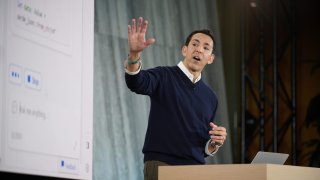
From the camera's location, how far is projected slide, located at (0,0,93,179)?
171 centimetres

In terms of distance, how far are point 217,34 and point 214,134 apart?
301cm

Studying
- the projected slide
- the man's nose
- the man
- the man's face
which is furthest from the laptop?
the man's nose

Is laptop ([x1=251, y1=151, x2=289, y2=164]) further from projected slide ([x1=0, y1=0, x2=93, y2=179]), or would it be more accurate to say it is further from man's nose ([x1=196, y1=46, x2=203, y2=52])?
man's nose ([x1=196, y1=46, x2=203, y2=52])

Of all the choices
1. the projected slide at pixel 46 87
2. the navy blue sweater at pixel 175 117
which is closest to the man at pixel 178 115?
the navy blue sweater at pixel 175 117

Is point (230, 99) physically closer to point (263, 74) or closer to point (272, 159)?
point (263, 74)

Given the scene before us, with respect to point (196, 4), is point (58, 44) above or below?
below

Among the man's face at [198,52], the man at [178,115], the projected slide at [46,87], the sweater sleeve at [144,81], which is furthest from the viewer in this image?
the man's face at [198,52]

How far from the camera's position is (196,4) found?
5.47 metres

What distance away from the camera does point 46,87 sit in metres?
1.86

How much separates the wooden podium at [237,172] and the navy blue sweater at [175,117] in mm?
464

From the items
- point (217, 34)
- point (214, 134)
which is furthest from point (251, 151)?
point (214, 134)

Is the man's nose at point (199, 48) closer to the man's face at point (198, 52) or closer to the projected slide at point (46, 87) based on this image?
the man's face at point (198, 52)

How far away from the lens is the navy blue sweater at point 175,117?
2781 millimetres

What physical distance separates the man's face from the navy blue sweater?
74 millimetres
